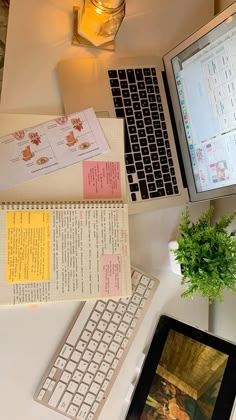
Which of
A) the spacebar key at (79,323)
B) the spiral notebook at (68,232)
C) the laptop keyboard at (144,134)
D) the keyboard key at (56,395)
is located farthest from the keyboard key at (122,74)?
the keyboard key at (56,395)

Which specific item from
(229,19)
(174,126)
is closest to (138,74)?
(174,126)

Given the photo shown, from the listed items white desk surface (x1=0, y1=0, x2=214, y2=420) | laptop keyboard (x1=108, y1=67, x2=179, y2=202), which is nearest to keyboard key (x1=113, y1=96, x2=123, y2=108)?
laptop keyboard (x1=108, y1=67, x2=179, y2=202)

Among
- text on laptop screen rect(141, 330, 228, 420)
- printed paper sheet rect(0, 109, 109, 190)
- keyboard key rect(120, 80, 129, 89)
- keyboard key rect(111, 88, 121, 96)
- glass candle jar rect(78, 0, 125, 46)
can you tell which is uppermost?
glass candle jar rect(78, 0, 125, 46)

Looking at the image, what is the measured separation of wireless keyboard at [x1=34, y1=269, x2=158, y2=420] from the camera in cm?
87

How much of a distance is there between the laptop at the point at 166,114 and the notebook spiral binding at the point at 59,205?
0.06m

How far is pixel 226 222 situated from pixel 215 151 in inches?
5.7

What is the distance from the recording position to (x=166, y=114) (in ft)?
3.15

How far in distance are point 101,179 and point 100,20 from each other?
0.32m

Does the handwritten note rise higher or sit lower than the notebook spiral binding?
lower

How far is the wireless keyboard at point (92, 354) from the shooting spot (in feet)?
2.84

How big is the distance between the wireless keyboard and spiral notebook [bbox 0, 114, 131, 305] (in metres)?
0.06

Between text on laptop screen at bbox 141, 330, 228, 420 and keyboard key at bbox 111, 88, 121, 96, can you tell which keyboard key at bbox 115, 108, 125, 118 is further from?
text on laptop screen at bbox 141, 330, 228, 420

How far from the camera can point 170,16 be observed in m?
0.99

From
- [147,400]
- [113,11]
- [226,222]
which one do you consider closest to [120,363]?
[147,400]
